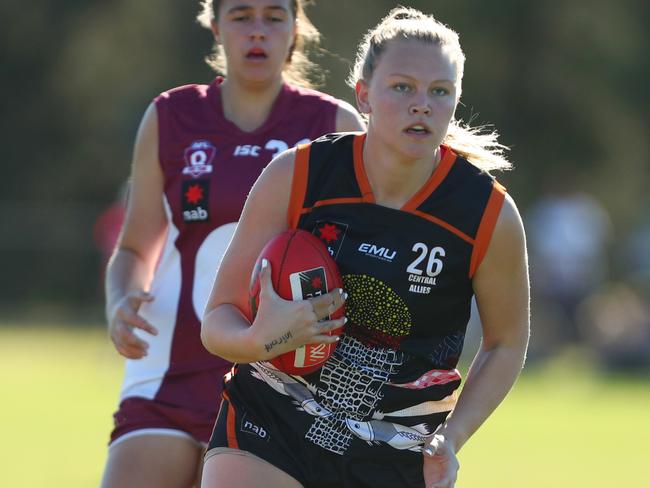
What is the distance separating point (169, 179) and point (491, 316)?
53.6 inches

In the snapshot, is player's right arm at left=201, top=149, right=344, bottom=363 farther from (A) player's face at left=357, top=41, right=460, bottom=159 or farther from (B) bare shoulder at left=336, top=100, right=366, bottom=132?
(B) bare shoulder at left=336, top=100, right=366, bottom=132

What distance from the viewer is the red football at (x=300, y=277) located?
3.51 m

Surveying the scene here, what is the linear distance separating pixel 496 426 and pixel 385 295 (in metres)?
8.36

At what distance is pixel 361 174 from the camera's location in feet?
12.2

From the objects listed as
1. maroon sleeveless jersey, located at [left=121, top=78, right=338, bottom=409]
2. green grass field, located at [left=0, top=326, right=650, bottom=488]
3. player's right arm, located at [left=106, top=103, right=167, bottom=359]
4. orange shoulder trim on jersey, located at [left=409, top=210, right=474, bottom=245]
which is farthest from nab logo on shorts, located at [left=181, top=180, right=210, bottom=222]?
green grass field, located at [left=0, top=326, right=650, bottom=488]

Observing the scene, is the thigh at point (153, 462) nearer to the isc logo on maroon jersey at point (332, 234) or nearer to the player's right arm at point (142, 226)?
the player's right arm at point (142, 226)

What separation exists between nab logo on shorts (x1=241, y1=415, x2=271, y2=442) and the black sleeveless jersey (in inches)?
3.2

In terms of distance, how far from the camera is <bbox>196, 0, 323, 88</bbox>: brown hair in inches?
184

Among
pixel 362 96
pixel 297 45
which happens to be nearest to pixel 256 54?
pixel 297 45

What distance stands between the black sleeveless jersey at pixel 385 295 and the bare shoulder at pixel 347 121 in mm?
816

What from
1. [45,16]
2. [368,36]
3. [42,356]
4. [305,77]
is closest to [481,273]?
[368,36]

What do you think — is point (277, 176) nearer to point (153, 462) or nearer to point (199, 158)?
point (199, 158)

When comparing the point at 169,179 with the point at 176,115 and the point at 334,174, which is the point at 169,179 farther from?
the point at 334,174

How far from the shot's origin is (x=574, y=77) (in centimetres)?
2369
